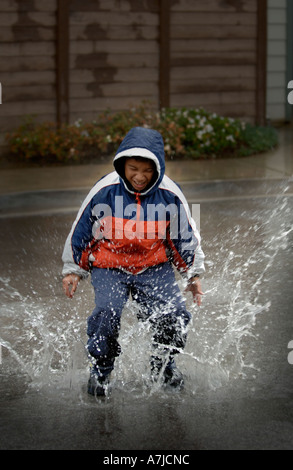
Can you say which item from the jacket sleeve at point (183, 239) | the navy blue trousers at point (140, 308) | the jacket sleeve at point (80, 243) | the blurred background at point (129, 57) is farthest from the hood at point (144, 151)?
the blurred background at point (129, 57)

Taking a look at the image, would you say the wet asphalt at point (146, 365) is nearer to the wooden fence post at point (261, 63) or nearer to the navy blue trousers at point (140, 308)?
the navy blue trousers at point (140, 308)

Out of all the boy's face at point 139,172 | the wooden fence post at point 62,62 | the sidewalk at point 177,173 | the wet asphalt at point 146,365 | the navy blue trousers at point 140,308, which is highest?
the wooden fence post at point 62,62

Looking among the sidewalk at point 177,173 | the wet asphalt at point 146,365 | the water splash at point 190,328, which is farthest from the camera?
the sidewalk at point 177,173

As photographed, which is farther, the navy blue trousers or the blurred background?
the blurred background

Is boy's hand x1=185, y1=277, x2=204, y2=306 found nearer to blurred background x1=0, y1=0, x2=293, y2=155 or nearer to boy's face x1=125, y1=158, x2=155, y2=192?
boy's face x1=125, y1=158, x2=155, y2=192

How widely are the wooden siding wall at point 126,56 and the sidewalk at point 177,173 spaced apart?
150cm

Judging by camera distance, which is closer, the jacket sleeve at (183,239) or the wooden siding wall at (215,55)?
the jacket sleeve at (183,239)

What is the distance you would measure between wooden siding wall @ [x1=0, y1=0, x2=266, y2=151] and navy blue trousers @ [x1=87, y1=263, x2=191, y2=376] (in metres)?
7.67

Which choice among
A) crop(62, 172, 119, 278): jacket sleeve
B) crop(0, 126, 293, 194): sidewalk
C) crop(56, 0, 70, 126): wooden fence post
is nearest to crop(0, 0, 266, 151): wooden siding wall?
crop(56, 0, 70, 126): wooden fence post

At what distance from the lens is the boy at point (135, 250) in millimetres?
4266

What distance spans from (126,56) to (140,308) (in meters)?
8.65

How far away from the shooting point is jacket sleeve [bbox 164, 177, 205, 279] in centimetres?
436

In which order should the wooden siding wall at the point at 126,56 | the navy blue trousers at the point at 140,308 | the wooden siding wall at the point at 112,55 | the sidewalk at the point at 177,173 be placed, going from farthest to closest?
the wooden siding wall at the point at 112,55
the wooden siding wall at the point at 126,56
the sidewalk at the point at 177,173
the navy blue trousers at the point at 140,308

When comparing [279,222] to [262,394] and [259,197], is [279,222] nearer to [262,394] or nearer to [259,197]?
[259,197]
